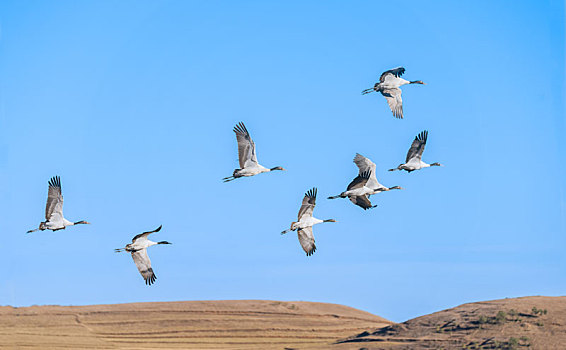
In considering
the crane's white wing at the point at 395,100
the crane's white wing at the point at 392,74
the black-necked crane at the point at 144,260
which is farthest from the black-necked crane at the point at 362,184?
the black-necked crane at the point at 144,260

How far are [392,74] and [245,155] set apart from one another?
31.0ft

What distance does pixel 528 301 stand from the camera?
95875mm

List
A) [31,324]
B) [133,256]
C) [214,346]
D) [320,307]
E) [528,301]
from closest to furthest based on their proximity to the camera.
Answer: [133,256] → [528,301] → [214,346] → [31,324] → [320,307]

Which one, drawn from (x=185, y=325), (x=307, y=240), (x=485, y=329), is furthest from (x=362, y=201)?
(x=185, y=325)

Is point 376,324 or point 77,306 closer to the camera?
point 376,324

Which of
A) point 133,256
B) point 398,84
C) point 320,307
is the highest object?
point 320,307

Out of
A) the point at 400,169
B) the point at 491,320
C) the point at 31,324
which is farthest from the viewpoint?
the point at 31,324

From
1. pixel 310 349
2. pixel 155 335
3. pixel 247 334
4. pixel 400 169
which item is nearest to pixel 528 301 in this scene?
pixel 310 349

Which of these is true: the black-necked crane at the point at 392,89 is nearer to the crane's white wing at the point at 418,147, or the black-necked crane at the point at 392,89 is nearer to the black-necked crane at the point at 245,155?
the crane's white wing at the point at 418,147

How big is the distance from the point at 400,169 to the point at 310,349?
5752cm

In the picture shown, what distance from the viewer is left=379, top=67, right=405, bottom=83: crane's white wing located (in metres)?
44.2

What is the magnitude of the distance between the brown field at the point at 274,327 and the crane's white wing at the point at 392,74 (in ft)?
149

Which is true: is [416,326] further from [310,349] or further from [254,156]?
[254,156]

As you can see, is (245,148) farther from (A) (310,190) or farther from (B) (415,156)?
(B) (415,156)
